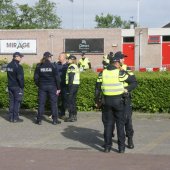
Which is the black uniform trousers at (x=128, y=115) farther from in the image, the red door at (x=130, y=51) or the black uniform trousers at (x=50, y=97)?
the red door at (x=130, y=51)

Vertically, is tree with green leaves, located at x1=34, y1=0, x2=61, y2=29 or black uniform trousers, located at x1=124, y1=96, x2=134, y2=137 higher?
tree with green leaves, located at x1=34, y1=0, x2=61, y2=29

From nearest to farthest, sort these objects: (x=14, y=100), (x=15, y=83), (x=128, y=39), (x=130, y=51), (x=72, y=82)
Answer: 1. (x=72, y=82)
2. (x=15, y=83)
3. (x=14, y=100)
4. (x=130, y=51)
5. (x=128, y=39)

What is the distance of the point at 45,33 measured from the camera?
40500 mm

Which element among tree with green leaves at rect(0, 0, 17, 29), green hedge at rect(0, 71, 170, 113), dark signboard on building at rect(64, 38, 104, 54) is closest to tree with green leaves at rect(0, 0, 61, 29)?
tree with green leaves at rect(0, 0, 17, 29)

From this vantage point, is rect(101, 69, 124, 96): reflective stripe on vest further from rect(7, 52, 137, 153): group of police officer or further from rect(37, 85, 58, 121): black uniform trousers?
rect(37, 85, 58, 121): black uniform trousers

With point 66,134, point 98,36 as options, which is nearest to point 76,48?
point 98,36

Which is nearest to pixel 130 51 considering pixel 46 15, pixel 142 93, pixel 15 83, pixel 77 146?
pixel 46 15

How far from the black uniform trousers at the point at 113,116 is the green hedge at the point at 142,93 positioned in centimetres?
452

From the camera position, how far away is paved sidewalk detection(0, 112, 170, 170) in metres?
7.98

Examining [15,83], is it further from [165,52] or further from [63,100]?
[165,52]

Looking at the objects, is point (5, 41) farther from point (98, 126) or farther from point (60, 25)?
point (98, 126)

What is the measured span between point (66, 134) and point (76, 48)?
29.2 meters

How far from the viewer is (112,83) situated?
8.81 m

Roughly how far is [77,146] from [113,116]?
119 centimetres
